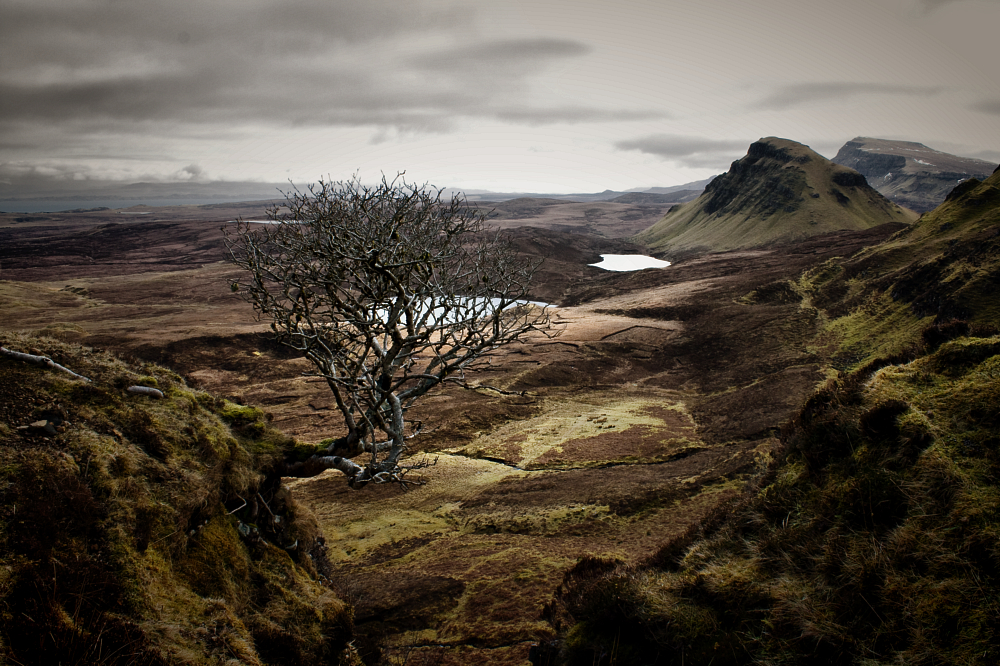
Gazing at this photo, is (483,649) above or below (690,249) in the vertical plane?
below

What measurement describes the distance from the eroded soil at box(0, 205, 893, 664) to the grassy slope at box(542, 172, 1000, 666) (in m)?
2.40

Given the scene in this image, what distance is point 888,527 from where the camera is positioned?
5531 mm

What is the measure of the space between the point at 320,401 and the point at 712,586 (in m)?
22.7

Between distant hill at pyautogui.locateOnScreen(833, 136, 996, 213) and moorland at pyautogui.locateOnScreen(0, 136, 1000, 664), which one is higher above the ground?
distant hill at pyautogui.locateOnScreen(833, 136, 996, 213)

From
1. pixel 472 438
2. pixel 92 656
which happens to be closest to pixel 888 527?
pixel 92 656

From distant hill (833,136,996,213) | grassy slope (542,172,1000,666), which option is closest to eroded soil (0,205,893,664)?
grassy slope (542,172,1000,666)

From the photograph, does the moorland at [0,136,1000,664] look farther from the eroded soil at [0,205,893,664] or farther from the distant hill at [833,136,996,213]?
the distant hill at [833,136,996,213]

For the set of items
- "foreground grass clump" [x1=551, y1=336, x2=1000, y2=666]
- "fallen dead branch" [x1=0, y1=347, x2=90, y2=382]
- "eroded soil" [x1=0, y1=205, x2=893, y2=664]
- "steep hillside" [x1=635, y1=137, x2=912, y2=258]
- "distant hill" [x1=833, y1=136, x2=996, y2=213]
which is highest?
"distant hill" [x1=833, y1=136, x2=996, y2=213]

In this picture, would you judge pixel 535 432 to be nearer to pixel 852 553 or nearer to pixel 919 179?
pixel 852 553

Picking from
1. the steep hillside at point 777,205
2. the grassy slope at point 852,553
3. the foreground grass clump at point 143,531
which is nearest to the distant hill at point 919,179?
the steep hillside at point 777,205

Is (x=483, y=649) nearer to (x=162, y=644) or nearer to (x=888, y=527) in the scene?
(x=162, y=644)

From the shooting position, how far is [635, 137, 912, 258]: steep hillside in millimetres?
75250

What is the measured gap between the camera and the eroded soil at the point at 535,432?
952 centimetres

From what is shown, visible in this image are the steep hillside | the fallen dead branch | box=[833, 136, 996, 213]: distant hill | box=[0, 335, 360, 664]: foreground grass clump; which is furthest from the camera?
box=[833, 136, 996, 213]: distant hill
